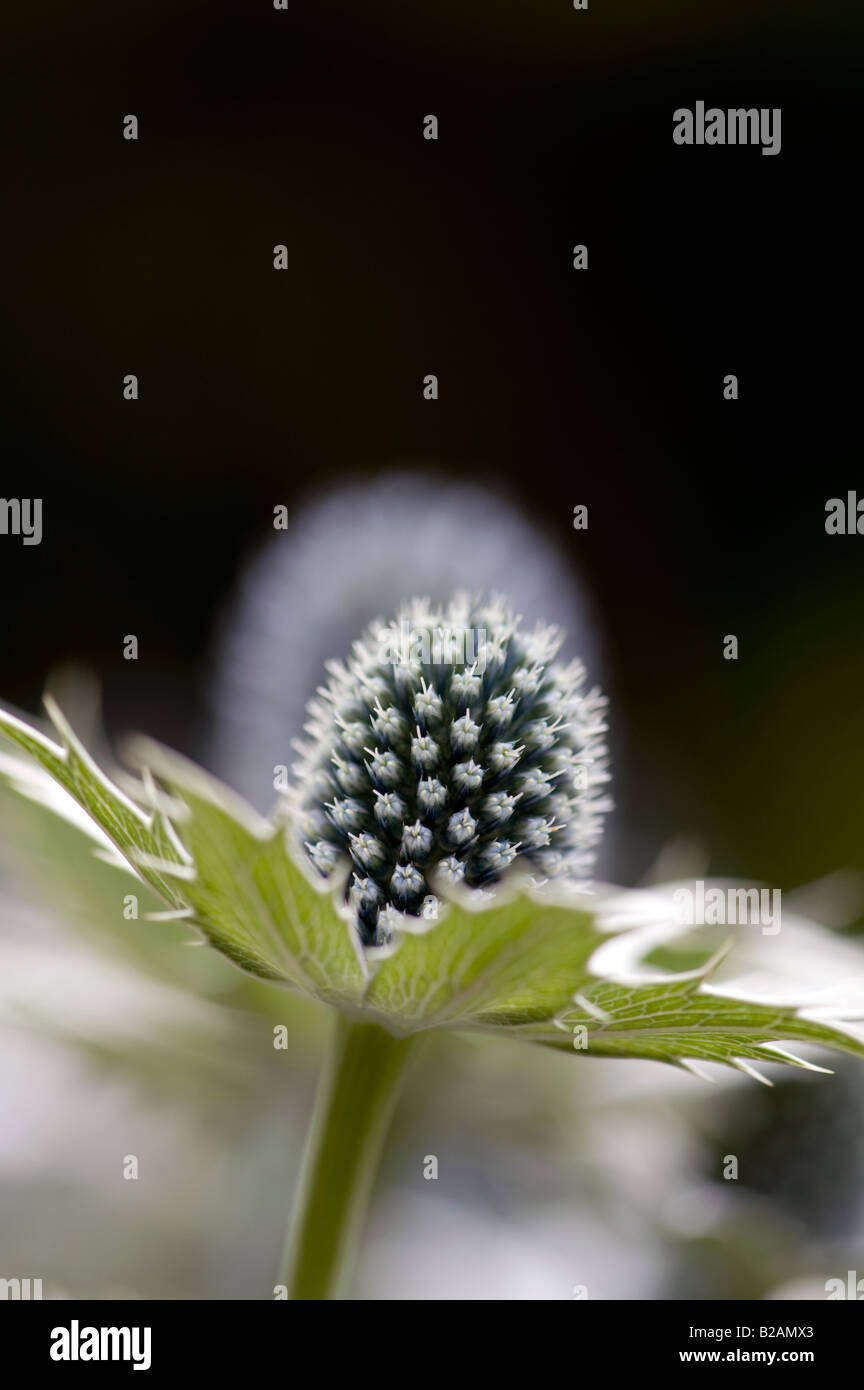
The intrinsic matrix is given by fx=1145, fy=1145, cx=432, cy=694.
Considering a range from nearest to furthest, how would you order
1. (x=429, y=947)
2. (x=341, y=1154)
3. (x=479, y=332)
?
(x=429, y=947)
(x=341, y=1154)
(x=479, y=332)

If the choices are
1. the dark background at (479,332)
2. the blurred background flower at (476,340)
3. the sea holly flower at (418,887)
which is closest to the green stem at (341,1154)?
the sea holly flower at (418,887)

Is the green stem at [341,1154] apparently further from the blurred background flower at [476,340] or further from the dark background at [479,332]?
the dark background at [479,332]

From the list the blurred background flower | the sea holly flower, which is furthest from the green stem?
the blurred background flower

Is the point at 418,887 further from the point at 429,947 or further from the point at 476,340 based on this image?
the point at 476,340

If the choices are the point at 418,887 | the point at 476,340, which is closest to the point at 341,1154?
the point at 418,887

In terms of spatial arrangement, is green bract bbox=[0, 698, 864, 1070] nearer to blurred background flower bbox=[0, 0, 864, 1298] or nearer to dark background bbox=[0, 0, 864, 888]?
blurred background flower bbox=[0, 0, 864, 1298]

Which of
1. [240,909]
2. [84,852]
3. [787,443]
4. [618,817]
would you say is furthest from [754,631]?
[240,909]
